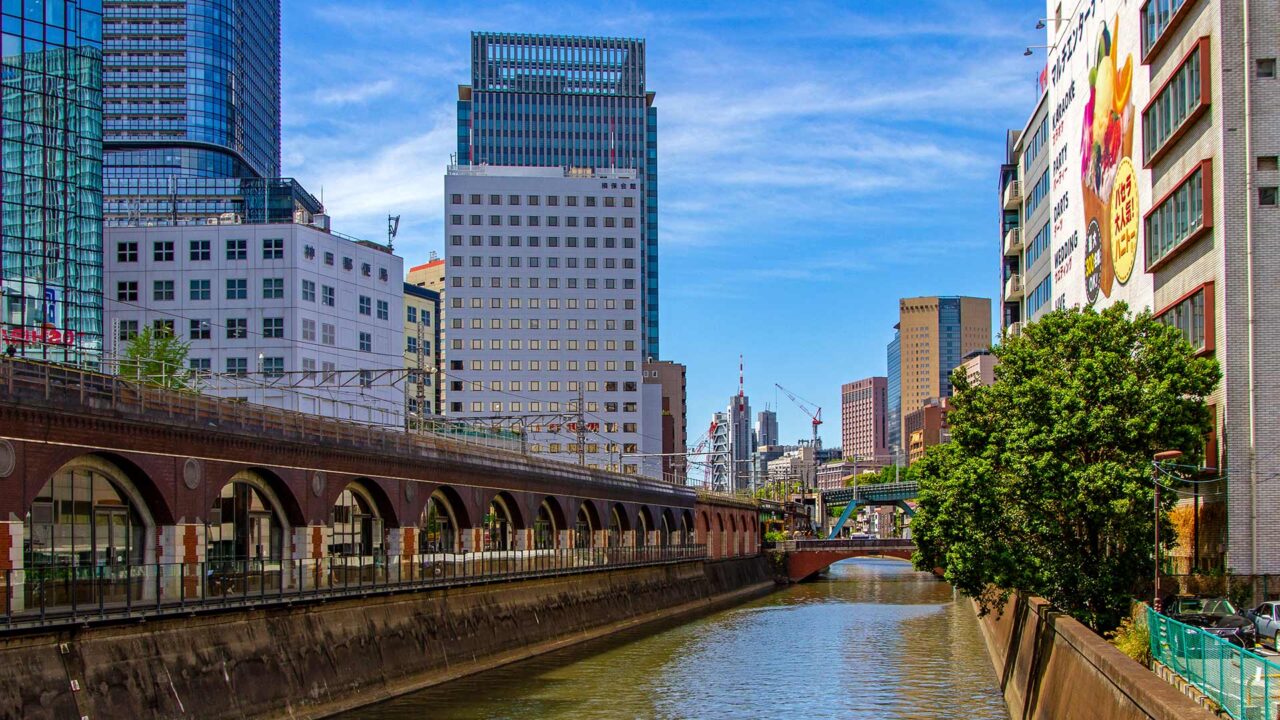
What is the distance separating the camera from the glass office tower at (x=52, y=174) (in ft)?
376

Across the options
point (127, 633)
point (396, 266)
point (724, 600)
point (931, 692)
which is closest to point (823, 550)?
point (724, 600)

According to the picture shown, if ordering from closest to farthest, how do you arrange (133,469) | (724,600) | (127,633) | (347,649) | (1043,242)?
(127,633) < (133,469) < (347,649) < (1043,242) < (724,600)

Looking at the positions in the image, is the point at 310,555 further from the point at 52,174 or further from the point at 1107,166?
the point at 52,174

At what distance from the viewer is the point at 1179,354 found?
151 ft

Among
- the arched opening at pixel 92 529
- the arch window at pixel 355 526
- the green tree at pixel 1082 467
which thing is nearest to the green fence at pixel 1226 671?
the green tree at pixel 1082 467

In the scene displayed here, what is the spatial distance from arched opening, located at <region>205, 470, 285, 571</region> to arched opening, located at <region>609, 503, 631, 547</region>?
47281 millimetres

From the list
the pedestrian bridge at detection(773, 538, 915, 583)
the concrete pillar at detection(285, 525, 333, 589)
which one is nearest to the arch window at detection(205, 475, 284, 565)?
the concrete pillar at detection(285, 525, 333, 589)

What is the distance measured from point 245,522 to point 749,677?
20.8 metres

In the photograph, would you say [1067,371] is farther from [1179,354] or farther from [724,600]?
[724,600]

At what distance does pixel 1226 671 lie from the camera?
2198 cm

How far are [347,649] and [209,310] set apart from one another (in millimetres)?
70150

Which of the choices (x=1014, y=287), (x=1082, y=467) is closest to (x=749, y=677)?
(x=1082, y=467)

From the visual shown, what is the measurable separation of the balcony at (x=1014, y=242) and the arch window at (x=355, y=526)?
212 ft

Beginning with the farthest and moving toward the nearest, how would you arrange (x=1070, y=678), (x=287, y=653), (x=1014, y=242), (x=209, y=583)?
1. (x=1014, y=242)
2. (x=287, y=653)
3. (x=209, y=583)
4. (x=1070, y=678)
